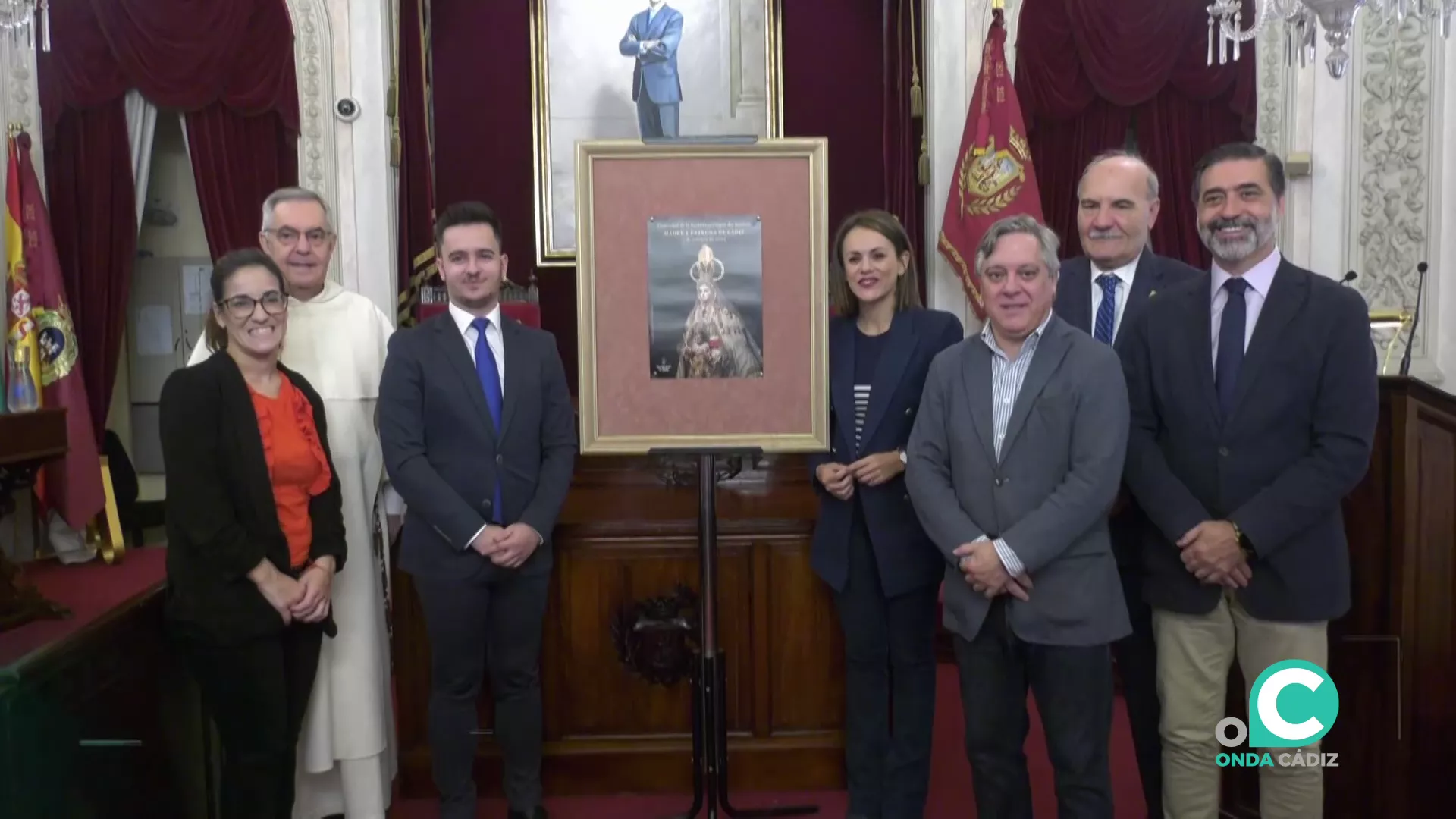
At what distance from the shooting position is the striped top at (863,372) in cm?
252

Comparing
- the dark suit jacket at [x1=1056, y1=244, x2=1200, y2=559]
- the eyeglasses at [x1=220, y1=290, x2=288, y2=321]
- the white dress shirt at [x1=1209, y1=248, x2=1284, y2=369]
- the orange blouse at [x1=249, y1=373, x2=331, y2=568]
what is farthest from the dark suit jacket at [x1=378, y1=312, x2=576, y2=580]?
the white dress shirt at [x1=1209, y1=248, x2=1284, y2=369]

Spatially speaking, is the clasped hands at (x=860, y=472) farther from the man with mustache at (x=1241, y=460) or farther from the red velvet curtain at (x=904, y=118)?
the red velvet curtain at (x=904, y=118)

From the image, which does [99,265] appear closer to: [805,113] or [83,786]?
[83,786]

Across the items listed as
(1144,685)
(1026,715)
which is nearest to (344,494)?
(1026,715)

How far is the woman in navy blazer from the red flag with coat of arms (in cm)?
197

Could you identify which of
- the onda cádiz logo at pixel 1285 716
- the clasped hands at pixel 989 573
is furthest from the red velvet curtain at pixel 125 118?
the onda cádiz logo at pixel 1285 716

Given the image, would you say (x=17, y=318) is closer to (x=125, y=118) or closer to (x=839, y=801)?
(x=125, y=118)

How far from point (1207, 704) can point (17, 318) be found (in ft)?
14.8

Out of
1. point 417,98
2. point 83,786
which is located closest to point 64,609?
point 83,786

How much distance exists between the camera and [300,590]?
90.7 inches

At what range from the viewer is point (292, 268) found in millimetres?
2637

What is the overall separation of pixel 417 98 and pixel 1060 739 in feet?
13.6

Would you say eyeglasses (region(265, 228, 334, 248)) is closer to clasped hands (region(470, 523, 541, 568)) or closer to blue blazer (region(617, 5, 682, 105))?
clasped hands (region(470, 523, 541, 568))

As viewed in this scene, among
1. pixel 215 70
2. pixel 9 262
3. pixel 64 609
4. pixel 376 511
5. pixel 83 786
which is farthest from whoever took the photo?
pixel 215 70
